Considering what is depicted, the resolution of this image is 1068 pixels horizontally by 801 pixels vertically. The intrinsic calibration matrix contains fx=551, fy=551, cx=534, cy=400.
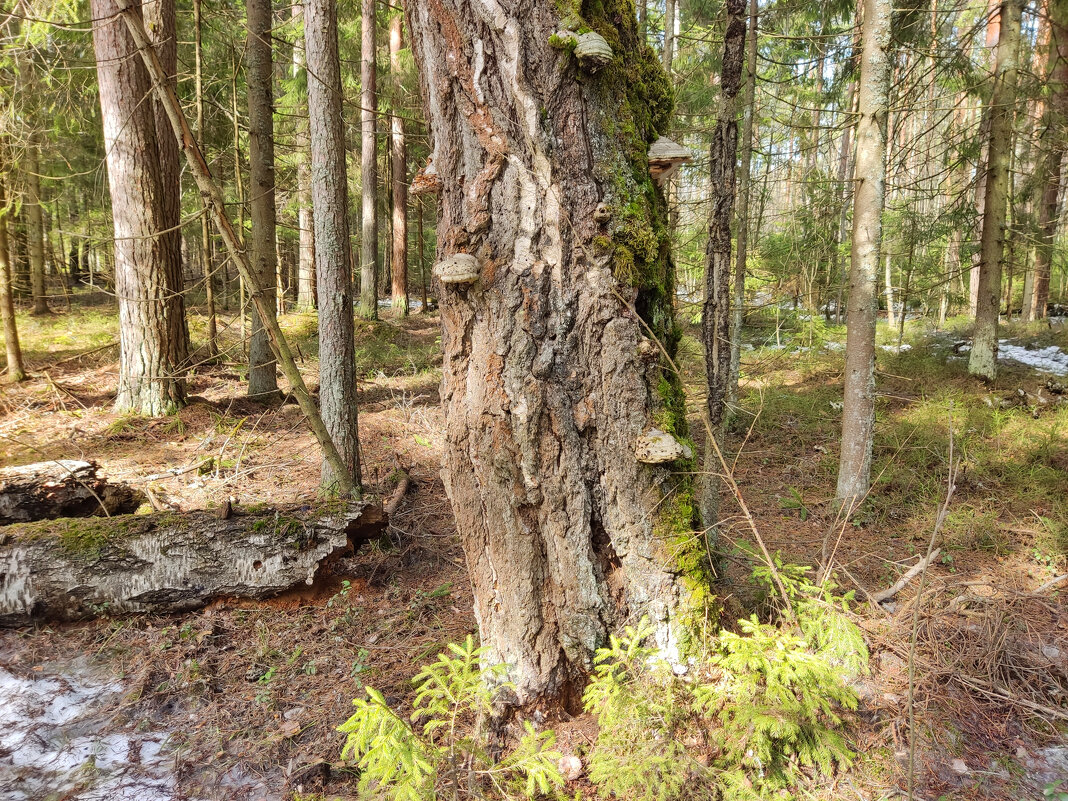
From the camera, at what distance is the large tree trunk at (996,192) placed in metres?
8.32

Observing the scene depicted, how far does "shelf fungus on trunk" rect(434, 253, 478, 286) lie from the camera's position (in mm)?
2484

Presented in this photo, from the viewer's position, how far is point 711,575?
115 inches

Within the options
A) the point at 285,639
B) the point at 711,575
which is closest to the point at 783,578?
the point at 711,575

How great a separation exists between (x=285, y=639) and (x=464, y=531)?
1.91m

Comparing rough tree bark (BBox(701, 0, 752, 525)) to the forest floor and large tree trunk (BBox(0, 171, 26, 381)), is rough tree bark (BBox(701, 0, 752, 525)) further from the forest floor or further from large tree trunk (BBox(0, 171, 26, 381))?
large tree trunk (BBox(0, 171, 26, 381))

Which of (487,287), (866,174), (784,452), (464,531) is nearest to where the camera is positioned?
(487,287)

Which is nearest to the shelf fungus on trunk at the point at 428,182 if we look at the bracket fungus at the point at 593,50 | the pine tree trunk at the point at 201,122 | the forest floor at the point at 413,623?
the bracket fungus at the point at 593,50

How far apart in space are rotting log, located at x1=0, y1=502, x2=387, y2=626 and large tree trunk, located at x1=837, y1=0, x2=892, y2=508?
4.80m

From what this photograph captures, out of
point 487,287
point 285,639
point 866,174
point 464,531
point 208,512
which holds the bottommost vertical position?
point 285,639

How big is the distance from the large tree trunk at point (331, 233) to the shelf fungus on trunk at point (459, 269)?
9.01ft

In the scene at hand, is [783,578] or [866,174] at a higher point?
[866,174]

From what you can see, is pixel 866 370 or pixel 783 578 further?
pixel 866 370

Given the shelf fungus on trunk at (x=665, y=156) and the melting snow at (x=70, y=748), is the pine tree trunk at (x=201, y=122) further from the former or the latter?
the shelf fungus on trunk at (x=665, y=156)

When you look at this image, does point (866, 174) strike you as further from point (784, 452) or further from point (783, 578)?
point (783, 578)
